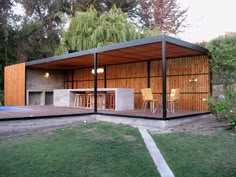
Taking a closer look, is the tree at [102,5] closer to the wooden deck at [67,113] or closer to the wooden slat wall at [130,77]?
the wooden slat wall at [130,77]

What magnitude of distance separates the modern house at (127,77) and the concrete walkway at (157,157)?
4.47ft

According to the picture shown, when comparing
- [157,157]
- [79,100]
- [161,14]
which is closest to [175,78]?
[79,100]

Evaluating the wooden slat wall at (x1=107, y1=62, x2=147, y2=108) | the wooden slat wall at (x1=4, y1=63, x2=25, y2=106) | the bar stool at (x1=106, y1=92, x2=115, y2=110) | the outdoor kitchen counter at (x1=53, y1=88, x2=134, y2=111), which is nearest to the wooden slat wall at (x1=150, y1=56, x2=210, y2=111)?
the wooden slat wall at (x1=107, y1=62, x2=147, y2=108)

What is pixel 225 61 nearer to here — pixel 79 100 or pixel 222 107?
pixel 222 107

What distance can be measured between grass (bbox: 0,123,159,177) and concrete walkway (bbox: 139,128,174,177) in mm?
96

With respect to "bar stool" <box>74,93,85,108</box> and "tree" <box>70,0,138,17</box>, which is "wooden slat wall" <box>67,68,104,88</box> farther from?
"tree" <box>70,0,138,17</box>

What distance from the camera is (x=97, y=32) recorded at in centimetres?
1630

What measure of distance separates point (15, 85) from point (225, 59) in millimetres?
11033

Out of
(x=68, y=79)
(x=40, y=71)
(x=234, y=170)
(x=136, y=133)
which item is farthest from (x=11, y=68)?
(x=234, y=170)

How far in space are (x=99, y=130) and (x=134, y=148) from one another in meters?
2.08

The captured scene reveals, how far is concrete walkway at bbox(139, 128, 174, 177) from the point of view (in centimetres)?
378

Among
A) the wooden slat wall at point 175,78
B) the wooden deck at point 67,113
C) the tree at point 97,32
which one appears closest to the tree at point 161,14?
the tree at point 97,32

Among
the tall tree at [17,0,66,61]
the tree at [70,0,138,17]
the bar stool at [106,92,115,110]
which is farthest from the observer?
the tree at [70,0,138,17]

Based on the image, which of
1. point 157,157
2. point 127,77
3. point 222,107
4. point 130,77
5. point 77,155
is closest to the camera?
point 157,157
